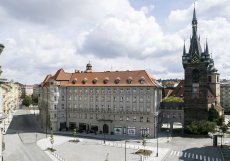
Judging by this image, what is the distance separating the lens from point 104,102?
92938 mm

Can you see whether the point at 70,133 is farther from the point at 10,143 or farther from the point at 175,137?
the point at 175,137

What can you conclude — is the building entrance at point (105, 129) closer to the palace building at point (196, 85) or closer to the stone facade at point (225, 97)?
the palace building at point (196, 85)

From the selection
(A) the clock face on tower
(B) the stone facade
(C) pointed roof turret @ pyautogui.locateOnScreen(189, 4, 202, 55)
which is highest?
(C) pointed roof turret @ pyautogui.locateOnScreen(189, 4, 202, 55)

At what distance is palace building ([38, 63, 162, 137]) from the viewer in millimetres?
86500

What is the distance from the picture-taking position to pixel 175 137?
279 ft

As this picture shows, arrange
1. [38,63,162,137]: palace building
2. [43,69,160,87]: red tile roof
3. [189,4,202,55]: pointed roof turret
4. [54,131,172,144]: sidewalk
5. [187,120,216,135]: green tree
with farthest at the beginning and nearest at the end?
[189,4,202,55]: pointed roof turret
[43,69,160,87]: red tile roof
[38,63,162,137]: palace building
[187,120,216,135]: green tree
[54,131,172,144]: sidewalk

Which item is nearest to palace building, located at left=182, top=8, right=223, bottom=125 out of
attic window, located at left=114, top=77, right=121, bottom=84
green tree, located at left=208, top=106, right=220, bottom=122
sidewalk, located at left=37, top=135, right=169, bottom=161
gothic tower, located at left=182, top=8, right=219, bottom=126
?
gothic tower, located at left=182, top=8, right=219, bottom=126

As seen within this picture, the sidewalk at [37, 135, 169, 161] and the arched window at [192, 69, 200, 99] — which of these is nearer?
the sidewalk at [37, 135, 169, 161]

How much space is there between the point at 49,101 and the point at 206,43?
6021 cm

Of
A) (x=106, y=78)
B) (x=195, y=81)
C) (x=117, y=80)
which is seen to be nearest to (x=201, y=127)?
(x=195, y=81)

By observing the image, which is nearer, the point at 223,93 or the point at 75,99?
the point at 75,99

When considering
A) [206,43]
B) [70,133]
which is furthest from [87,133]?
[206,43]

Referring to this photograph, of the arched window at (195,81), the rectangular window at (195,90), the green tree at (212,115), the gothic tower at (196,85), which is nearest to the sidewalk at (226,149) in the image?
the gothic tower at (196,85)

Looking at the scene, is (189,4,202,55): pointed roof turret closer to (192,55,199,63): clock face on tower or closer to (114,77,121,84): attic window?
(192,55,199,63): clock face on tower
